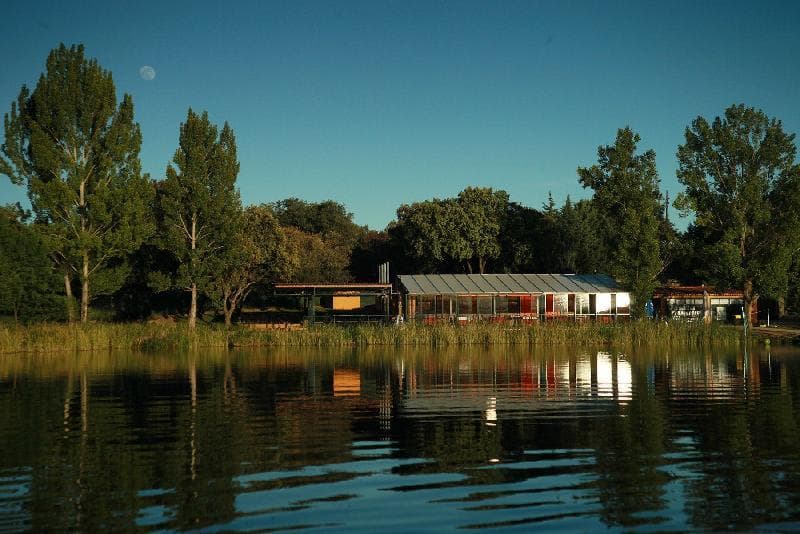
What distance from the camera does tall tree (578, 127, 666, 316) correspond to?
6034cm

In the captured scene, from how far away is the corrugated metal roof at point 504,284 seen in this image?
61500mm

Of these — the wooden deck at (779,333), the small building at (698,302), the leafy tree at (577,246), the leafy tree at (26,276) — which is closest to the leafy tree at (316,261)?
the leafy tree at (577,246)

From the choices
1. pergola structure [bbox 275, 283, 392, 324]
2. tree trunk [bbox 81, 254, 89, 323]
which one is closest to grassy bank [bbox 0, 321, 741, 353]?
tree trunk [bbox 81, 254, 89, 323]

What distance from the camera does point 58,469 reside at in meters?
13.0

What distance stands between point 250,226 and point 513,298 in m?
22.2

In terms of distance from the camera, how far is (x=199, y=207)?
56.8 m

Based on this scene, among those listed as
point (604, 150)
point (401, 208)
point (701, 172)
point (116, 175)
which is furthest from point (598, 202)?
point (116, 175)

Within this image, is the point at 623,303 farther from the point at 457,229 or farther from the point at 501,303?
the point at 457,229

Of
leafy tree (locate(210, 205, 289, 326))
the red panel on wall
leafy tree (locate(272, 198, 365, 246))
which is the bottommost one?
the red panel on wall

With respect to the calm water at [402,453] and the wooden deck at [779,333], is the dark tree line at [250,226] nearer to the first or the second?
the wooden deck at [779,333]

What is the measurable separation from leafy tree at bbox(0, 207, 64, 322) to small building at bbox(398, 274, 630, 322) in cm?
2489

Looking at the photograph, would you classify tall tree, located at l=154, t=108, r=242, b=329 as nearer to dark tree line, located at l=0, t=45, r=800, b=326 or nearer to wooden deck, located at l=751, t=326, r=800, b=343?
A: dark tree line, located at l=0, t=45, r=800, b=326

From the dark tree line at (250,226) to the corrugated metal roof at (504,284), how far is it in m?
2.76

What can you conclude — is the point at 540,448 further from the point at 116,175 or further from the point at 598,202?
the point at 598,202
